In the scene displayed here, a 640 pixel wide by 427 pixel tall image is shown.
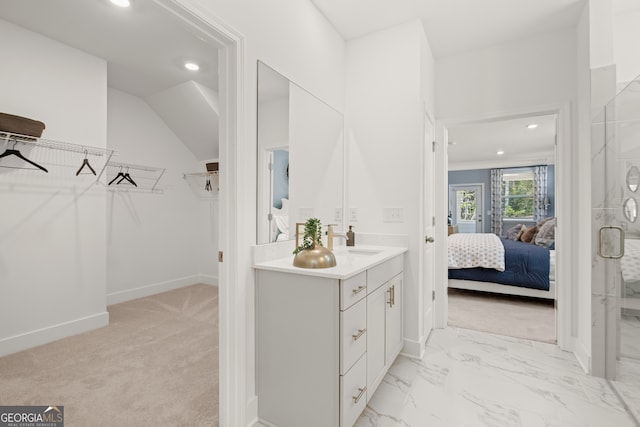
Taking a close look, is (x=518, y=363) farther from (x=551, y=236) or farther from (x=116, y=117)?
(x=116, y=117)

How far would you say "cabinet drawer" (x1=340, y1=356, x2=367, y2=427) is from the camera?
1455 millimetres

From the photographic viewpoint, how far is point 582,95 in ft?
7.96

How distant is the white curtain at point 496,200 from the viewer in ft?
26.0

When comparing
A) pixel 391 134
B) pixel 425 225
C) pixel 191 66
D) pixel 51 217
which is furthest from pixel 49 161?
pixel 425 225

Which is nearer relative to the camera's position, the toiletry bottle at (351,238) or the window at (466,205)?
the toiletry bottle at (351,238)

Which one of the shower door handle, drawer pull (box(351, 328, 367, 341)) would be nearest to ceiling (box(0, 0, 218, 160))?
drawer pull (box(351, 328, 367, 341))

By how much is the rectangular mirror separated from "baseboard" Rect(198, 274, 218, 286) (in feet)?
8.94

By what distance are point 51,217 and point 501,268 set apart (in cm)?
492

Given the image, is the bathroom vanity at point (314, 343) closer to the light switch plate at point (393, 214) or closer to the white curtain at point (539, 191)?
the light switch plate at point (393, 214)

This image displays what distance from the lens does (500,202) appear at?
311 inches

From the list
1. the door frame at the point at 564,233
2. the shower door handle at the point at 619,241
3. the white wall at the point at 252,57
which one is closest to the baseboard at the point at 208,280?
the white wall at the point at 252,57

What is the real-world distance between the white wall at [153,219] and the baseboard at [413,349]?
10.1ft

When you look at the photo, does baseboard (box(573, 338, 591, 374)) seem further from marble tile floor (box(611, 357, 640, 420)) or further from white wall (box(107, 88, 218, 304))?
white wall (box(107, 88, 218, 304))

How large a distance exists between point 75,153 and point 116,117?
1.03 meters
